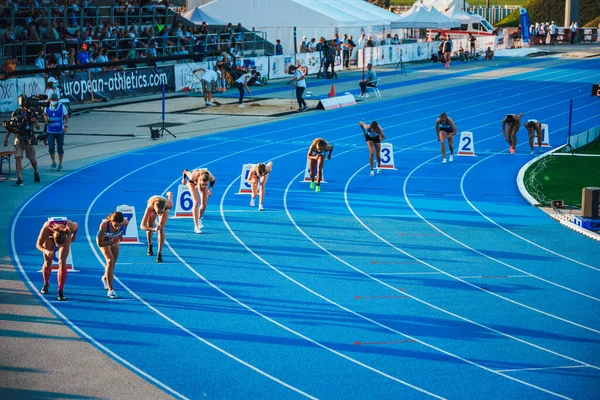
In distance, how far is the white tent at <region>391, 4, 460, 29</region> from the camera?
202 feet

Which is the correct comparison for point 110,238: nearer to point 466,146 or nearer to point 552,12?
point 466,146

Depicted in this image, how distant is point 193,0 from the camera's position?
62.6m

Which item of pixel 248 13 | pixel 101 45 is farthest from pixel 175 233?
pixel 248 13

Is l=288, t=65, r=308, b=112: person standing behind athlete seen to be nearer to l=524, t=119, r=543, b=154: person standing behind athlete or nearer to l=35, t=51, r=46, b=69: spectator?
l=35, t=51, r=46, b=69: spectator

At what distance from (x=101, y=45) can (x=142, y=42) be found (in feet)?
10.8

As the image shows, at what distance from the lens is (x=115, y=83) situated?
39.7 metres

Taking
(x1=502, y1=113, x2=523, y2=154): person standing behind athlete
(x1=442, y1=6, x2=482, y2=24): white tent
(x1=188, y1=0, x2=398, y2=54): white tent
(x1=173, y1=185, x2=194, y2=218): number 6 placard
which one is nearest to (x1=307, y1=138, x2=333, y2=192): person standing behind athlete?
(x1=173, y1=185, x2=194, y2=218): number 6 placard

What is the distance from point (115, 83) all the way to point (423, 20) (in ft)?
92.1

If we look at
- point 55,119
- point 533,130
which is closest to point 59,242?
point 55,119

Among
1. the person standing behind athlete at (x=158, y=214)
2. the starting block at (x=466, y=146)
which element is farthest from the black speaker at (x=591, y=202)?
the starting block at (x=466, y=146)

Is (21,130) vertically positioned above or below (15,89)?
below

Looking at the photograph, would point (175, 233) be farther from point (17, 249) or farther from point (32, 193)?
point (32, 193)

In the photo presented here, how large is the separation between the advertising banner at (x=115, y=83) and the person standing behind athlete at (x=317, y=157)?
46.9ft

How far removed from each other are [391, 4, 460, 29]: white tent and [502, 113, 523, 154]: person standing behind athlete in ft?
109
